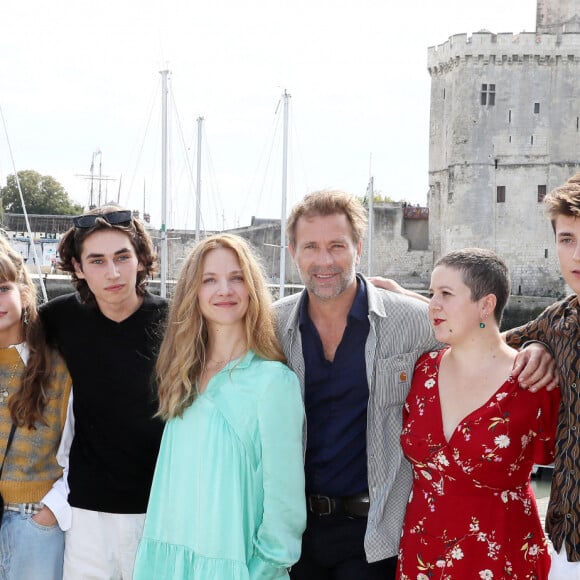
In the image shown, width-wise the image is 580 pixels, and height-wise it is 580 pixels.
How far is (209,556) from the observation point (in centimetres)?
258

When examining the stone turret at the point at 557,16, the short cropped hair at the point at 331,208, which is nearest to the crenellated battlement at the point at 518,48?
the stone turret at the point at 557,16

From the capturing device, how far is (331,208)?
303 cm

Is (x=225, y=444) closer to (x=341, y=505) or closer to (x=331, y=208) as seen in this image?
(x=341, y=505)

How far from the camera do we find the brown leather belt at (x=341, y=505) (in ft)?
9.59

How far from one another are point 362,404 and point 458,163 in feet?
93.5

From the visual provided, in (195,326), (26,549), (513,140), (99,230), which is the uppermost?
(513,140)

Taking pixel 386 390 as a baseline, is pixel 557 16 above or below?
above

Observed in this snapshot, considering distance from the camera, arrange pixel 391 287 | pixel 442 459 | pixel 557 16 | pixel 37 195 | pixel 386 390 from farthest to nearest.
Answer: pixel 37 195 → pixel 557 16 → pixel 391 287 → pixel 386 390 → pixel 442 459

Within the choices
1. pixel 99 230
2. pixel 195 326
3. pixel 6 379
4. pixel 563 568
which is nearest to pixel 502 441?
pixel 563 568

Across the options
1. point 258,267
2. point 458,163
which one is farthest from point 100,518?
point 458,163

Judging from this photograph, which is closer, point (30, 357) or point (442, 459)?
point (442, 459)

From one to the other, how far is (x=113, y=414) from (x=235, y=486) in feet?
2.09

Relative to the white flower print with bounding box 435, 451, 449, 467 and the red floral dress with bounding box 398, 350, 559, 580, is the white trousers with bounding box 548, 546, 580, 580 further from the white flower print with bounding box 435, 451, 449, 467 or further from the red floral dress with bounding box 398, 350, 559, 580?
the white flower print with bounding box 435, 451, 449, 467

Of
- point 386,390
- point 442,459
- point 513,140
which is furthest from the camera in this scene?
point 513,140
